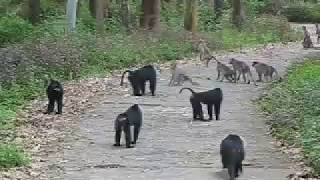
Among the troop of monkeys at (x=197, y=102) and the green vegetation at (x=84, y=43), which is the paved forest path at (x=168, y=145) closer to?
the troop of monkeys at (x=197, y=102)

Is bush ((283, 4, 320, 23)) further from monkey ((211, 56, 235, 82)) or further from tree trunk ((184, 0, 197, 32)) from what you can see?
monkey ((211, 56, 235, 82))

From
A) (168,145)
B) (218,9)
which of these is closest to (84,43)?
(168,145)

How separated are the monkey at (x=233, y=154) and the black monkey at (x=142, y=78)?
822 centimetres

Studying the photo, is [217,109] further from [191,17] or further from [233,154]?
[191,17]

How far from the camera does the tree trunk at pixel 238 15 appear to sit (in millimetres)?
39469

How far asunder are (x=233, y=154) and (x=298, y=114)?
4.59 meters

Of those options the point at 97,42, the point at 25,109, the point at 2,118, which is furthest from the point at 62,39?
the point at 2,118

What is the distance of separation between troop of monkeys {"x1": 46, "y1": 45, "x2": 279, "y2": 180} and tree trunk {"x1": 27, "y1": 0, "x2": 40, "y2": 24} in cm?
1170

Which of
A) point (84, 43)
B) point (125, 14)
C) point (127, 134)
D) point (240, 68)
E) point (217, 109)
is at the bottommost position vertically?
point (127, 134)

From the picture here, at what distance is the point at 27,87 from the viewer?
18594 millimetres

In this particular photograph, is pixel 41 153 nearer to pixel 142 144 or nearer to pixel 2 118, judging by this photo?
pixel 142 144

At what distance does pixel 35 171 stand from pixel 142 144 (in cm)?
257

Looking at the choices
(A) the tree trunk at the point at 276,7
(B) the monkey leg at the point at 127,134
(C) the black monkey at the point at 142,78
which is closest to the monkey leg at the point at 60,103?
(C) the black monkey at the point at 142,78

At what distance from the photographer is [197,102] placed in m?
15.0
